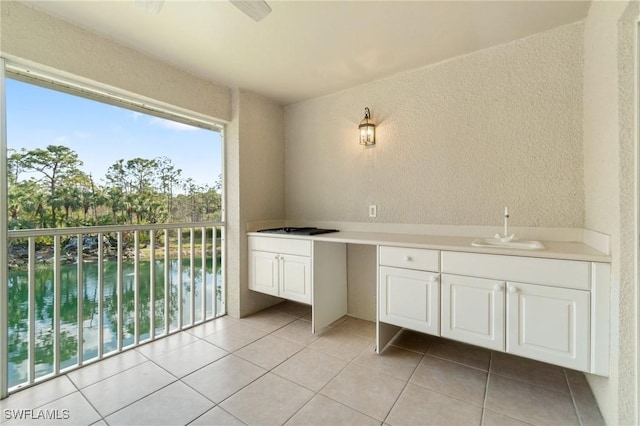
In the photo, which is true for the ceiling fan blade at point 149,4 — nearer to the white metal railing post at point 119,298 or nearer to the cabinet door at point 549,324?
the white metal railing post at point 119,298

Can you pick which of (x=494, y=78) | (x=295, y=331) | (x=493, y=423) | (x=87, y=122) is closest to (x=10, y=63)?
(x=87, y=122)

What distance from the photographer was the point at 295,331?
8.40 feet

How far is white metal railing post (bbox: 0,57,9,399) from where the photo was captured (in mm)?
1636

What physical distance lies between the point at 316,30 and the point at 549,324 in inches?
93.6

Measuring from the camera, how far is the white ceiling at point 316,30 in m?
1.71

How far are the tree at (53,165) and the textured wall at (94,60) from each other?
547 mm

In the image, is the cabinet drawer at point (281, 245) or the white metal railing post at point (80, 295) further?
the cabinet drawer at point (281, 245)

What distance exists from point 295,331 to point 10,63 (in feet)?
9.27

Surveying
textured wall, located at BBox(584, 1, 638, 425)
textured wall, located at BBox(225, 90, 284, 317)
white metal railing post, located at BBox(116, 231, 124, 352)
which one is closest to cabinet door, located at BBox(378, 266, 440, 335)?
textured wall, located at BBox(584, 1, 638, 425)

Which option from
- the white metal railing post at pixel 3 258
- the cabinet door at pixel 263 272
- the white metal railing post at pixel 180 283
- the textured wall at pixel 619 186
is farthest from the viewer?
the cabinet door at pixel 263 272

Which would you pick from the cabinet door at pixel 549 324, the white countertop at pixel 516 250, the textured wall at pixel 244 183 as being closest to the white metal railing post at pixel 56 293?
the textured wall at pixel 244 183

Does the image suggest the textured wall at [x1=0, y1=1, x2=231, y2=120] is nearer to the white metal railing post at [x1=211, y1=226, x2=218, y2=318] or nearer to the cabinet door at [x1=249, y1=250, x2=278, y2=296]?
the white metal railing post at [x1=211, y1=226, x2=218, y2=318]

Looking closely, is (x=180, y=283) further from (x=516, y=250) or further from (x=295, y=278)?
(x=516, y=250)

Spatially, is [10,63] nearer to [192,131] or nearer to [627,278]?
[192,131]
